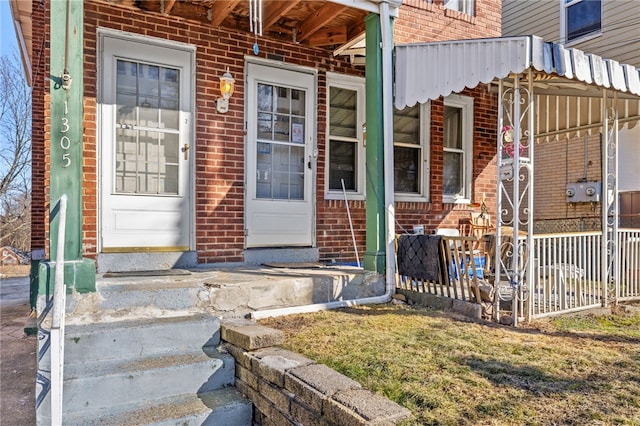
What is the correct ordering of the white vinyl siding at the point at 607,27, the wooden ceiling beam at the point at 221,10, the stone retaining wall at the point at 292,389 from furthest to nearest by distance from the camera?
1. the white vinyl siding at the point at 607,27
2. the wooden ceiling beam at the point at 221,10
3. the stone retaining wall at the point at 292,389

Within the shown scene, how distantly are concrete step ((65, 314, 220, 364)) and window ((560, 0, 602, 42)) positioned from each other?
905 cm

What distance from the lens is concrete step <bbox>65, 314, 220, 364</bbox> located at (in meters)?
3.00

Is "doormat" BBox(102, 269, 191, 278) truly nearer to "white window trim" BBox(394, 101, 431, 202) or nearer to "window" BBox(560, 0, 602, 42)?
"white window trim" BBox(394, 101, 431, 202)

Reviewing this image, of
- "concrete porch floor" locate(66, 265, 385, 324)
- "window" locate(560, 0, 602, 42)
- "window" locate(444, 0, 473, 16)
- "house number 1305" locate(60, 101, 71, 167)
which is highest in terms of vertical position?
"window" locate(560, 0, 602, 42)

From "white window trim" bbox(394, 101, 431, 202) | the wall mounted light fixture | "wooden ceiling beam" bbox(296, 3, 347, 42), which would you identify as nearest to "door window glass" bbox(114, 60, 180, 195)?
the wall mounted light fixture

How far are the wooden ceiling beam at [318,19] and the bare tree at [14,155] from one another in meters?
13.2

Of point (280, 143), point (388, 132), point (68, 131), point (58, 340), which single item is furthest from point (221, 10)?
point (58, 340)

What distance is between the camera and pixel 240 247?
5.30 metres

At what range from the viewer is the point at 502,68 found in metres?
3.93

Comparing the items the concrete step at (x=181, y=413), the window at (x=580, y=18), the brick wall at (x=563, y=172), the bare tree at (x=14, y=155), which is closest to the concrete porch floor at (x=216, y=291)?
the concrete step at (x=181, y=413)

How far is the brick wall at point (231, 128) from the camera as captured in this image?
14.8 feet

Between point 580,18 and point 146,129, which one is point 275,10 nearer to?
point 146,129

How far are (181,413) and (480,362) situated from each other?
1.91 metres

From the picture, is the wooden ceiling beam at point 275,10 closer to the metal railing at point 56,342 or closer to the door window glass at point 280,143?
the door window glass at point 280,143
